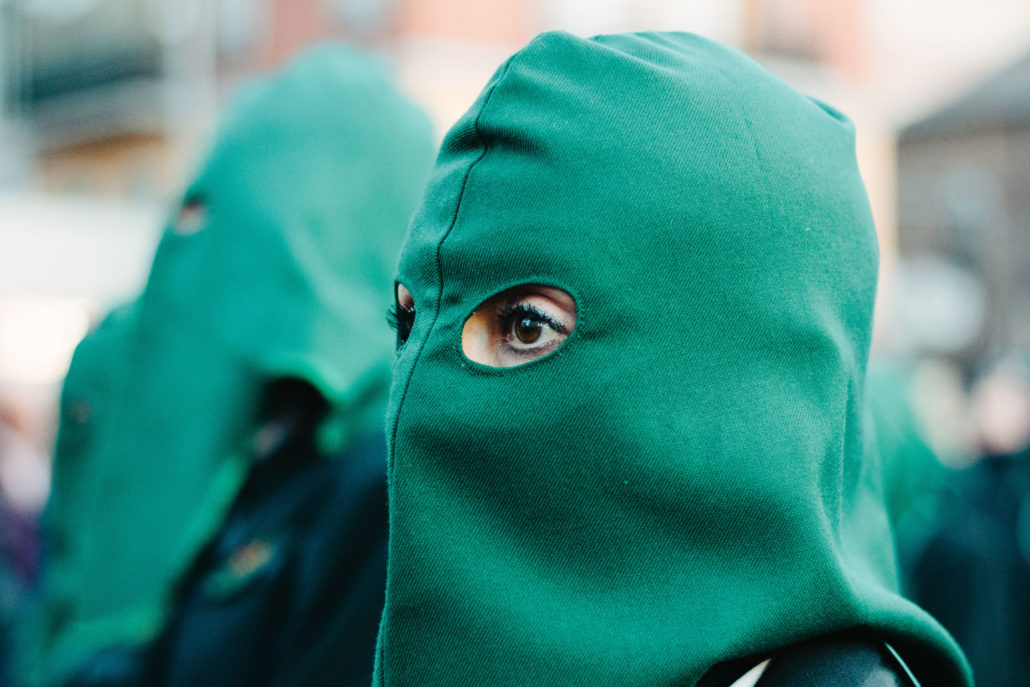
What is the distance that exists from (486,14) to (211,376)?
11492 mm

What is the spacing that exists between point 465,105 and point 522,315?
38.7ft

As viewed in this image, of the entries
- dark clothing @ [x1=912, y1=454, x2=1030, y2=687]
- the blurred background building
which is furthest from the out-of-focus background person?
dark clothing @ [x1=912, y1=454, x2=1030, y2=687]

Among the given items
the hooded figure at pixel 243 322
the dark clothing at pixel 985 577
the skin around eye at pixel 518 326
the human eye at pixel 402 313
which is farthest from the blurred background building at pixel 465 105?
the skin around eye at pixel 518 326

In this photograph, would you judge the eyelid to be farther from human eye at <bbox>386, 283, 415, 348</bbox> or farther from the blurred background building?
the blurred background building

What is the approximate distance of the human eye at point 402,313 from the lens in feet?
5.32

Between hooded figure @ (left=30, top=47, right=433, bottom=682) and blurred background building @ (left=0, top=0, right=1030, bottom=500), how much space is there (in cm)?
861

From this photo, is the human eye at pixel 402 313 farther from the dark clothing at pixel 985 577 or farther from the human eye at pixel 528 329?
the dark clothing at pixel 985 577

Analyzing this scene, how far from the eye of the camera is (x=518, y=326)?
4.64 ft

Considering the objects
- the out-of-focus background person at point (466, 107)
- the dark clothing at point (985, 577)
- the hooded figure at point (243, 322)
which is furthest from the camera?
the out-of-focus background person at point (466, 107)

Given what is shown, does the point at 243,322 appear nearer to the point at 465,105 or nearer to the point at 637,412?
the point at 637,412

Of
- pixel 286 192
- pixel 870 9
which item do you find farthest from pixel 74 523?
pixel 870 9

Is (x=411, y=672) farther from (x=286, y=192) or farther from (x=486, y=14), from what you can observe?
(x=486, y=14)

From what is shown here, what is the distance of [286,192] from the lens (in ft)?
7.98

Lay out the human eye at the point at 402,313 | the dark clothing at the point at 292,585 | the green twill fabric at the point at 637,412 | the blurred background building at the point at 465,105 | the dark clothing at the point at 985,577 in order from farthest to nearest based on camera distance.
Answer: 1. the blurred background building at the point at 465,105
2. the dark clothing at the point at 985,577
3. the dark clothing at the point at 292,585
4. the human eye at the point at 402,313
5. the green twill fabric at the point at 637,412
